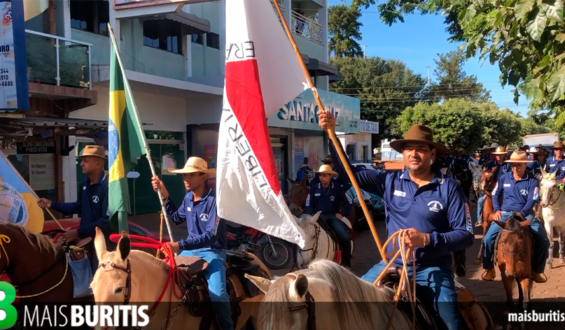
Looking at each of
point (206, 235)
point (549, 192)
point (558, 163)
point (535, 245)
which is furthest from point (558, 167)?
point (206, 235)

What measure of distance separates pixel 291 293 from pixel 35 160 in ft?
38.8

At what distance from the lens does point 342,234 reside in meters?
8.18

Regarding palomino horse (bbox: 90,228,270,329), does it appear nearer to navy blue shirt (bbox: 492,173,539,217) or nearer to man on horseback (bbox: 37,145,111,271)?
man on horseback (bbox: 37,145,111,271)

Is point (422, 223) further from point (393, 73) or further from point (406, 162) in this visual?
point (393, 73)

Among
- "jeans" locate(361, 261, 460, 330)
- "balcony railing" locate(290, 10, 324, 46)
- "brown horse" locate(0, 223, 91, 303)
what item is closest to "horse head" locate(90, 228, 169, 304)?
"brown horse" locate(0, 223, 91, 303)

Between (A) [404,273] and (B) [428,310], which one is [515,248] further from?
(A) [404,273]

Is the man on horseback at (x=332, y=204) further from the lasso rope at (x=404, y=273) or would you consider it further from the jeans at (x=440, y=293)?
the lasso rope at (x=404, y=273)

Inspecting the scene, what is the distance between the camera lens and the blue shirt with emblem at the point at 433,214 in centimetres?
332

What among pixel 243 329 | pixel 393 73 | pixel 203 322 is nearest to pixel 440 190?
pixel 203 322

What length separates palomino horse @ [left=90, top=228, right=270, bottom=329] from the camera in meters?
3.41

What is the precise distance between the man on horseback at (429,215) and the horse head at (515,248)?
3433 mm

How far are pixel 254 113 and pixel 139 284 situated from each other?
166 centimetres

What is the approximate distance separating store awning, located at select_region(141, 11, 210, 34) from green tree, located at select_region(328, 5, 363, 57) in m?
31.7

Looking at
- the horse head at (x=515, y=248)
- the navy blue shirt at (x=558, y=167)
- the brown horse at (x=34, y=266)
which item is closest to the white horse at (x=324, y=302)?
the brown horse at (x=34, y=266)
